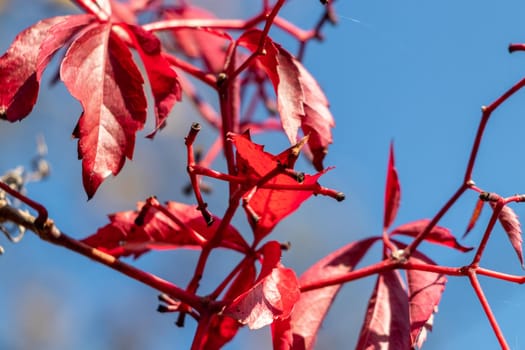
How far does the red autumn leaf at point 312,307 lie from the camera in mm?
796

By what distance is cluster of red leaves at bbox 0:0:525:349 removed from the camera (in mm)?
767

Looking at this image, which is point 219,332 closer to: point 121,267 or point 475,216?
point 121,267

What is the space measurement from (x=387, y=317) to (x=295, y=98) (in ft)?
0.91

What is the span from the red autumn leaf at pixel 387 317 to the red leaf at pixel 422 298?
0.02 meters

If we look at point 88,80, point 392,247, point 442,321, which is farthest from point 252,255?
point 442,321

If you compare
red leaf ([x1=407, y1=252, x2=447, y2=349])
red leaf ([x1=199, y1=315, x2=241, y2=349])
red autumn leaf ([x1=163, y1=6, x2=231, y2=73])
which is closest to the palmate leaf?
red leaf ([x1=199, y1=315, x2=241, y2=349])

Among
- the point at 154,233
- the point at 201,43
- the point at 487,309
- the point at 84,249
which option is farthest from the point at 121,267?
the point at 201,43

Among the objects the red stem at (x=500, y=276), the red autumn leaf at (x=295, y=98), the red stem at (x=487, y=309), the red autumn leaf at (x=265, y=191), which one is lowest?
the red stem at (x=487, y=309)

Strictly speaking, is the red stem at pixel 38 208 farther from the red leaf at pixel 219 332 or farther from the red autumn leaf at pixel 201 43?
the red autumn leaf at pixel 201 43

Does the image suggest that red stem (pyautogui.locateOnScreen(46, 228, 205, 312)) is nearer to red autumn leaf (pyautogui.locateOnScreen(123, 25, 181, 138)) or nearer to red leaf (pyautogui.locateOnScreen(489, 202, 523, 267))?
red autumn leaf (pyautogui.locateOnScreen(123, 25, 181, 138))

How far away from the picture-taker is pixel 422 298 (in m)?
0.87

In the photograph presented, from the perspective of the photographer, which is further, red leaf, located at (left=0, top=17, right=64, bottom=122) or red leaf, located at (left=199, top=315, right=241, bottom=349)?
red leaf, located at (left=199, top=315, right=241, bottom=349)

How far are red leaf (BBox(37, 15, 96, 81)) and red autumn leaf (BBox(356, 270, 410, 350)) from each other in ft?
1.49

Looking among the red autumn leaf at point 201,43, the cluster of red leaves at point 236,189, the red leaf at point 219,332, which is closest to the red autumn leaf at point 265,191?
the cluster of red leaves at point 236,189
